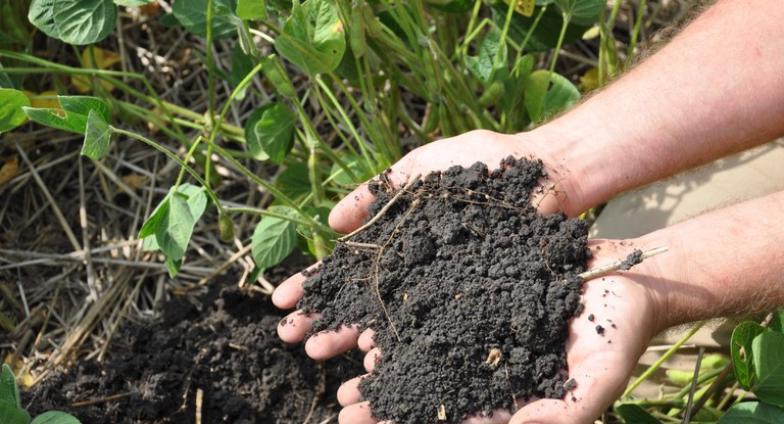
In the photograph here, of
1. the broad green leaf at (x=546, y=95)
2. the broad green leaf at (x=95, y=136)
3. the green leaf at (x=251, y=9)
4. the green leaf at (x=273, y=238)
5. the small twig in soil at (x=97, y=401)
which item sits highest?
the green leaf at (x=251, y=9)

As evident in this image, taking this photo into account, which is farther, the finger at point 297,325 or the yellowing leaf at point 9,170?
the yellowing leaf at point 9,170

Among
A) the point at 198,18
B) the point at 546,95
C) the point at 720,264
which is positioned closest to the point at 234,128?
the point at 198,18

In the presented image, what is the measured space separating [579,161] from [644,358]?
1.49 feet

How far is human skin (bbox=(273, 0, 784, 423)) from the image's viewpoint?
1.25m

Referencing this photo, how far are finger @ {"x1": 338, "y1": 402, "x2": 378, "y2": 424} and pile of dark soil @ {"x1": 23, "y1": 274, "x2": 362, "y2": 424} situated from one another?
11.5 inches

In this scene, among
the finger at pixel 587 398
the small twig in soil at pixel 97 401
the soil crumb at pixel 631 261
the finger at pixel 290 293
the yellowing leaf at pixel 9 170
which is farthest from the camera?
the yellowing leaf at pixel 9 170

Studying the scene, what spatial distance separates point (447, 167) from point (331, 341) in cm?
34

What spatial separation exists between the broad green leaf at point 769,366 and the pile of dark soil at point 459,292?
26 centimetres

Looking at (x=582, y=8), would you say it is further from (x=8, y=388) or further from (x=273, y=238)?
(x=8, y=388)

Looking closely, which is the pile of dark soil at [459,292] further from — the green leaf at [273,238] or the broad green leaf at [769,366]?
the broad green leaf at [769,366]

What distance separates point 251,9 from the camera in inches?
47.8

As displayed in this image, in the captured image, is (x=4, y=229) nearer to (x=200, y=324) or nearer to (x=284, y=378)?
(x=200, y=324)

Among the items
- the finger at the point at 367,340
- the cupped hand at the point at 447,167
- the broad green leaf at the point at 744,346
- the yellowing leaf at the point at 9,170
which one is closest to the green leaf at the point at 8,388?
the cupped hand at the point at 447,167

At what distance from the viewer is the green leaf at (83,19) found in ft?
4.60
